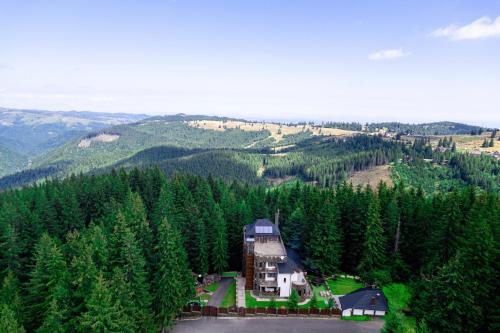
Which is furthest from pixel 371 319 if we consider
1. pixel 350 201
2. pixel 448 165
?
pixel 448 165

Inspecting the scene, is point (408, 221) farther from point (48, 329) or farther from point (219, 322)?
point (48, 329)

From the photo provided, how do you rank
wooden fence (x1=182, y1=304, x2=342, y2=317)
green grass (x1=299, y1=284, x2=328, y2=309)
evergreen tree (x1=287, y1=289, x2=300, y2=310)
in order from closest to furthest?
wooden fence (x1=182, y1=304, x2=342, y2=317)
evergreen tree (x1=287, y1=289, x2=300, y2=310)
green grass (x1=299, y1=284, x2=328, y2=309)

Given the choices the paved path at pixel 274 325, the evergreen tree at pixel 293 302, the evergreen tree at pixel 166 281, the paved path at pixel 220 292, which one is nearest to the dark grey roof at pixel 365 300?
the paved path at pixel 274 325

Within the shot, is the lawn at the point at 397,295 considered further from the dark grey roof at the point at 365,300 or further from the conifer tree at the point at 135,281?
the conifer tree at the point at 135,281

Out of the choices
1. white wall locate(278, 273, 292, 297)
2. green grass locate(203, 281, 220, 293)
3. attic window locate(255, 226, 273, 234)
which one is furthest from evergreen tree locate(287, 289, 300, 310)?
green grass locate(203, 281, 220, 293)

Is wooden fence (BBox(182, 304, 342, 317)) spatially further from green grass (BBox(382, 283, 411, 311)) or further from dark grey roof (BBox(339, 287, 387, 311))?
green grass (BBox(382, 283, 411, 311))

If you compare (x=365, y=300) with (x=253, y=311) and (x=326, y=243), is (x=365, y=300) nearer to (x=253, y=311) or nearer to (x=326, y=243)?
(x=326, y=243)

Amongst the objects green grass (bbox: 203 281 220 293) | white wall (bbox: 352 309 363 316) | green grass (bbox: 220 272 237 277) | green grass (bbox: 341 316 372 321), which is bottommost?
green grass (bbox: 220 272 237 277)
